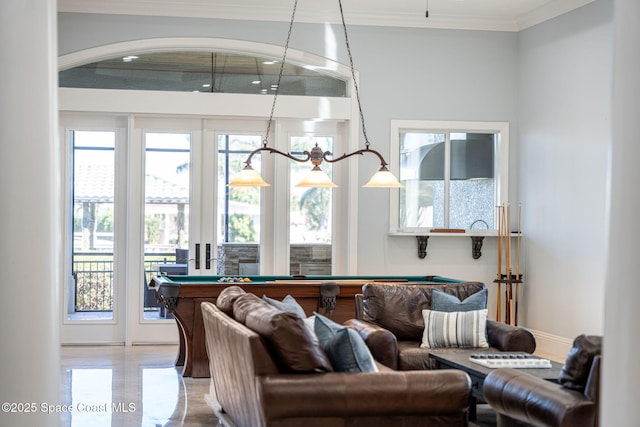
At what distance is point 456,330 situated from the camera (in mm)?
5734

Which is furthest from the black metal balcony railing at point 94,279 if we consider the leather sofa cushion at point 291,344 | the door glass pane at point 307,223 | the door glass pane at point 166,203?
the leather sofa cushion at point 291,344

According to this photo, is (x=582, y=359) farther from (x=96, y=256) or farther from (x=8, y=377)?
(x=96, y=256)

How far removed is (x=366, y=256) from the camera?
863cm

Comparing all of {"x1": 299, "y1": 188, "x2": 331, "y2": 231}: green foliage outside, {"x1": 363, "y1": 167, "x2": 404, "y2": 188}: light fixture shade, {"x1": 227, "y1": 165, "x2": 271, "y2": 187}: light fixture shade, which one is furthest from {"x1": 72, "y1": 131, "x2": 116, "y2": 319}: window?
{"x1": 363, "y1": 167, "x2": 404, "y2": 188}: light fixture shade

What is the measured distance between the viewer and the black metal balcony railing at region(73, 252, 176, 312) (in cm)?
838

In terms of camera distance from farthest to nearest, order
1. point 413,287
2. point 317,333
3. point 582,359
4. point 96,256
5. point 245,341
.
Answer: point 96,256 < point 413,287 < point 317,333 < point 245,341 < point 582,359

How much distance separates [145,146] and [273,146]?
1.34m

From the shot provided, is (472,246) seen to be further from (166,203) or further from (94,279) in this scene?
(94,279)

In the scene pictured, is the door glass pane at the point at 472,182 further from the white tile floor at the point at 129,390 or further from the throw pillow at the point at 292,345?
the throw pillow at the point at 292,345

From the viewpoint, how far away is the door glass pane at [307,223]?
343 inches

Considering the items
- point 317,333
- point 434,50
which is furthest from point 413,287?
point 434,50

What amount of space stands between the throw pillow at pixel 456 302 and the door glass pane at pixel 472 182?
2879 millimetres

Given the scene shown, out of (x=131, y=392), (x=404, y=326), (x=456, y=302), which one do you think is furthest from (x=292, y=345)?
(x=131, y=392)

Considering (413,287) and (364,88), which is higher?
(364,88)
